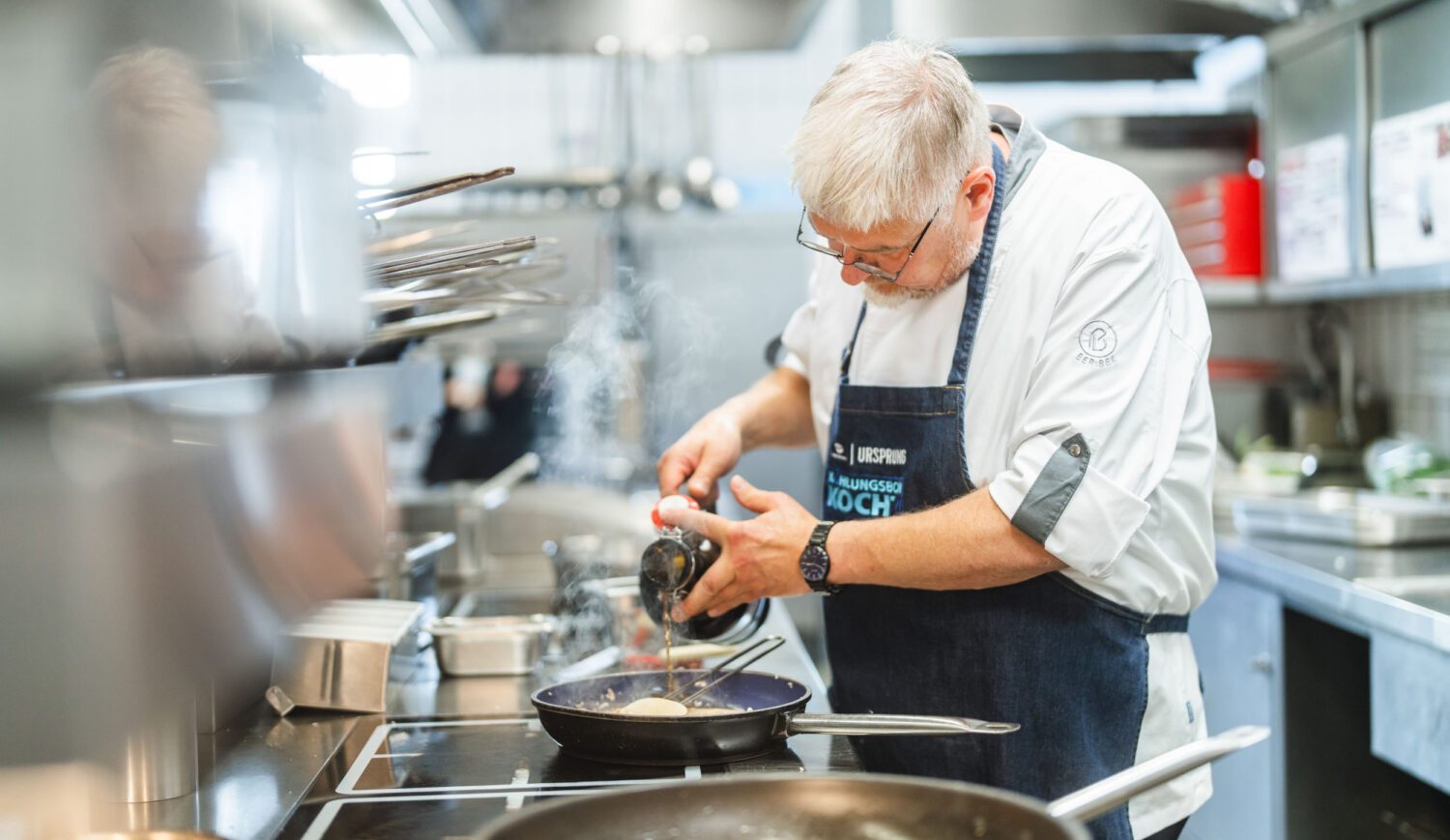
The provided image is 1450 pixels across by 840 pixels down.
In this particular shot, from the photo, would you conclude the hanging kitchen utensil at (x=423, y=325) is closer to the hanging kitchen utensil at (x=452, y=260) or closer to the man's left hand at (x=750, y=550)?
the hanging kitchen utensil at (x=452, y=260)

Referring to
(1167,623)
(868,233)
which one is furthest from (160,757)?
(1167,623)

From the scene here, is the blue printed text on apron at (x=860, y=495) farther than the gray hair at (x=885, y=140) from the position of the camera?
Yes

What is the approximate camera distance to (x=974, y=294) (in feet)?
5.82

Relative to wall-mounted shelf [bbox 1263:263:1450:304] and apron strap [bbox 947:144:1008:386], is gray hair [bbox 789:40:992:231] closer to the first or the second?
apron strap [bbox 947:144:1008:386]

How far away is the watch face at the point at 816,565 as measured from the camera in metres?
1.67

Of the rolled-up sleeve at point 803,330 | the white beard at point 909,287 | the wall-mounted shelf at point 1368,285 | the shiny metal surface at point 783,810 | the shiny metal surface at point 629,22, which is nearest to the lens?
the shiny metal surface at point 783,810

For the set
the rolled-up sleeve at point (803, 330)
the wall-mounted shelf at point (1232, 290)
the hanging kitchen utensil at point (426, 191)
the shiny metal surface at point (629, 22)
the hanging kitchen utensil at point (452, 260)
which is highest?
the shiny metal surface at point (629, 22)

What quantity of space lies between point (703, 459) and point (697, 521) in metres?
0.29

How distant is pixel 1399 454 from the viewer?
3.39m

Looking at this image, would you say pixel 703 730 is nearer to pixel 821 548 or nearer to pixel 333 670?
pixel 821 548

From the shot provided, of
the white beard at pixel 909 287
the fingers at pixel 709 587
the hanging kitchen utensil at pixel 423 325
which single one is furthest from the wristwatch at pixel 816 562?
the hanging kitchen utensil at pixel 423 325

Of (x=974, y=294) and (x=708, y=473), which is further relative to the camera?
(x=708, y=473)

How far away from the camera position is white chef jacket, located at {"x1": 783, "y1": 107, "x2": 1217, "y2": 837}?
161cm

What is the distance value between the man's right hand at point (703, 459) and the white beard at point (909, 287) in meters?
0.37
